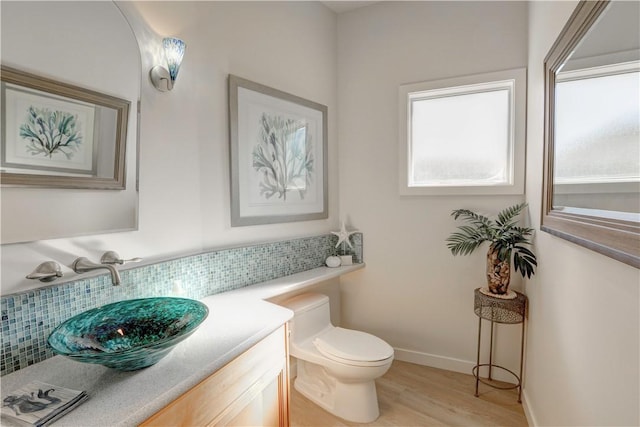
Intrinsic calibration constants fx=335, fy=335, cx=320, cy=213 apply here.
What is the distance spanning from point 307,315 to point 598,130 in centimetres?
A: 174

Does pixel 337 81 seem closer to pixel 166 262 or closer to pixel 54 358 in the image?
pixel 166 262

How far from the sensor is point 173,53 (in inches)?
60.3

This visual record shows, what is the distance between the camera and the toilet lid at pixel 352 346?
188 cm

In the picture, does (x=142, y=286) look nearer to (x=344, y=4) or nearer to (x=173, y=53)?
(x=173, y=53)

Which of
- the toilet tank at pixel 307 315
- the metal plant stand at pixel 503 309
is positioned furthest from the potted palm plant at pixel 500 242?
the toilet tank at pixel 307 315

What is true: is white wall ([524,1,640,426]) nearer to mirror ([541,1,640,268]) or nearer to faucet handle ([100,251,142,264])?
mirror ([541,1,640,268])

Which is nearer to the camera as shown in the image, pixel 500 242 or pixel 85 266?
pixel 85 266

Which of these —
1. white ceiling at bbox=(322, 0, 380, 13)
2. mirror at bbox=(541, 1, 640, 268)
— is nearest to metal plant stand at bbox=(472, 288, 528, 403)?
mirror at bbox=(541, 1, 640, 268)

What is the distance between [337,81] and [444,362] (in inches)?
94.1

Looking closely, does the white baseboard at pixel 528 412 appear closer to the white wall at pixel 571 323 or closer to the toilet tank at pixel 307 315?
the white wall at pixel 571 323

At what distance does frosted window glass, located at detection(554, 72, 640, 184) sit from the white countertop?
48.5 inches

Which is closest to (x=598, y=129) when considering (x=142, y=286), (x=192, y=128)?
(x=192, y=128)

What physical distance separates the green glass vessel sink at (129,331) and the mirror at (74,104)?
33cm

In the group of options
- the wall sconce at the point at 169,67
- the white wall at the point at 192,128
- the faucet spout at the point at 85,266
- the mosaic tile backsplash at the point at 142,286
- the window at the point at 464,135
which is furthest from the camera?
the window at the point at 464,135
